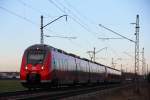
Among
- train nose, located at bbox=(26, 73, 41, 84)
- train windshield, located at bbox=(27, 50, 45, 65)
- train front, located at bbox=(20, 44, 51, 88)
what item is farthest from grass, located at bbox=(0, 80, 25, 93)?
train nose, located at bbox=(26, 73, 41, 84)

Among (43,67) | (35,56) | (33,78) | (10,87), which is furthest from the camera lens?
(10,87)

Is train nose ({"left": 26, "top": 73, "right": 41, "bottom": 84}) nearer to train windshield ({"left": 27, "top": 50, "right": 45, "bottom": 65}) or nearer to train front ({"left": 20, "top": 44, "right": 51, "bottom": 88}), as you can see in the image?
train front ({"left": 20, "top": 44, "right": 51, "bottom": 88})

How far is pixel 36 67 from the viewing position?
33250 millimetres

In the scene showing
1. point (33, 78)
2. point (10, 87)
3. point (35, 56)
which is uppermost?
point (35, 56)

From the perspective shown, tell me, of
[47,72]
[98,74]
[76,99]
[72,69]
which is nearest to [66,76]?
[72,69]

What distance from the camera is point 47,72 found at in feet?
108

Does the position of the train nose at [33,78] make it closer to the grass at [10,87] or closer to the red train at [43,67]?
the red train at [43,67]

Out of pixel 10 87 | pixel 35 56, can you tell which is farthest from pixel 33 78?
pixel 10 87

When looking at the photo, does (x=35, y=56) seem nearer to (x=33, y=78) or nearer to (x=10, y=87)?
(x=33, y=78)

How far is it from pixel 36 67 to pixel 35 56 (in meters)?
1.04

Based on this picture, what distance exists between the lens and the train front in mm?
32844

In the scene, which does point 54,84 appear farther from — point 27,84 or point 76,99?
point 76,99

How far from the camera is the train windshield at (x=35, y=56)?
3359 centimetres

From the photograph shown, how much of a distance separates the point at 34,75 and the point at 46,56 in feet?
6.28
